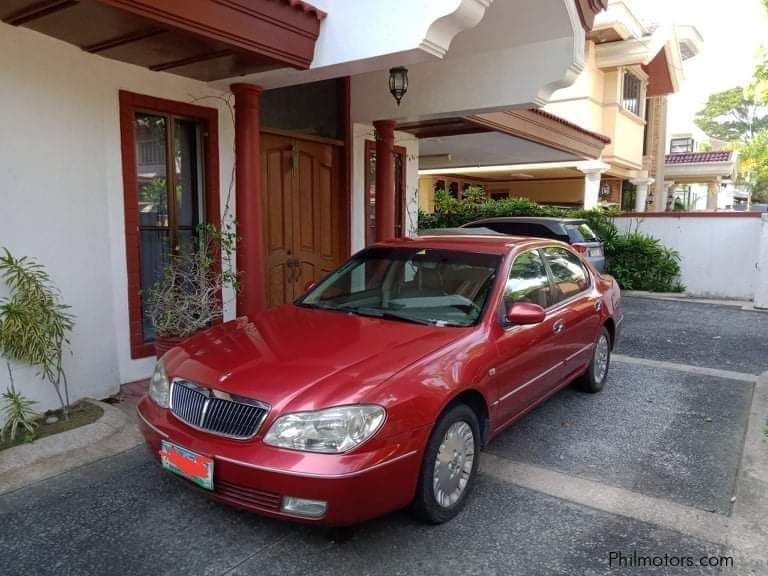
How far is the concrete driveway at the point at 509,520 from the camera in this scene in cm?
282

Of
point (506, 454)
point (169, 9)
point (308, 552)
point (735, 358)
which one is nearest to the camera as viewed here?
point (308, 552)

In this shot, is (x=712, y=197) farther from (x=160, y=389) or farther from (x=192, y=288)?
(x=160, y=389)

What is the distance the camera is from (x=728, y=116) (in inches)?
2160

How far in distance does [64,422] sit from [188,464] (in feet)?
→ 6.95

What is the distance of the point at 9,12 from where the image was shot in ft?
13.0

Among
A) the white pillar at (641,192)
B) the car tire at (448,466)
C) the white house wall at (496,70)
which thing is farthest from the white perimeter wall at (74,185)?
the white pillar at (641,192)

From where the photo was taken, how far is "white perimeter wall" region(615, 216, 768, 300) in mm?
10875

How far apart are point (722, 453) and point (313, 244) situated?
4.95 m

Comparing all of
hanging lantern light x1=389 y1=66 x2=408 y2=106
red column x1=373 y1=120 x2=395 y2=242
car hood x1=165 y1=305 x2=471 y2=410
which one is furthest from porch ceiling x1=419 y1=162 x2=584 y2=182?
car hood x1=165 y1=305 x2=471 y2=410

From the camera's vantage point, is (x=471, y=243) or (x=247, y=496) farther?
(x=471, y=243)

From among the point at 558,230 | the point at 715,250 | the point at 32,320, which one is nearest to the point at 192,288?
the point at 32,320

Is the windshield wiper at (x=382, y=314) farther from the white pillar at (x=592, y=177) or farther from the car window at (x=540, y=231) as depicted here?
the white pillar at (x=592, y=177)

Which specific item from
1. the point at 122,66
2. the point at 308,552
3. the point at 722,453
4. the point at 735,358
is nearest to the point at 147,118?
the point at 122,66

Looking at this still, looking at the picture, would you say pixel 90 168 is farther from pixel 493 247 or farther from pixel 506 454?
pixel 506 454
